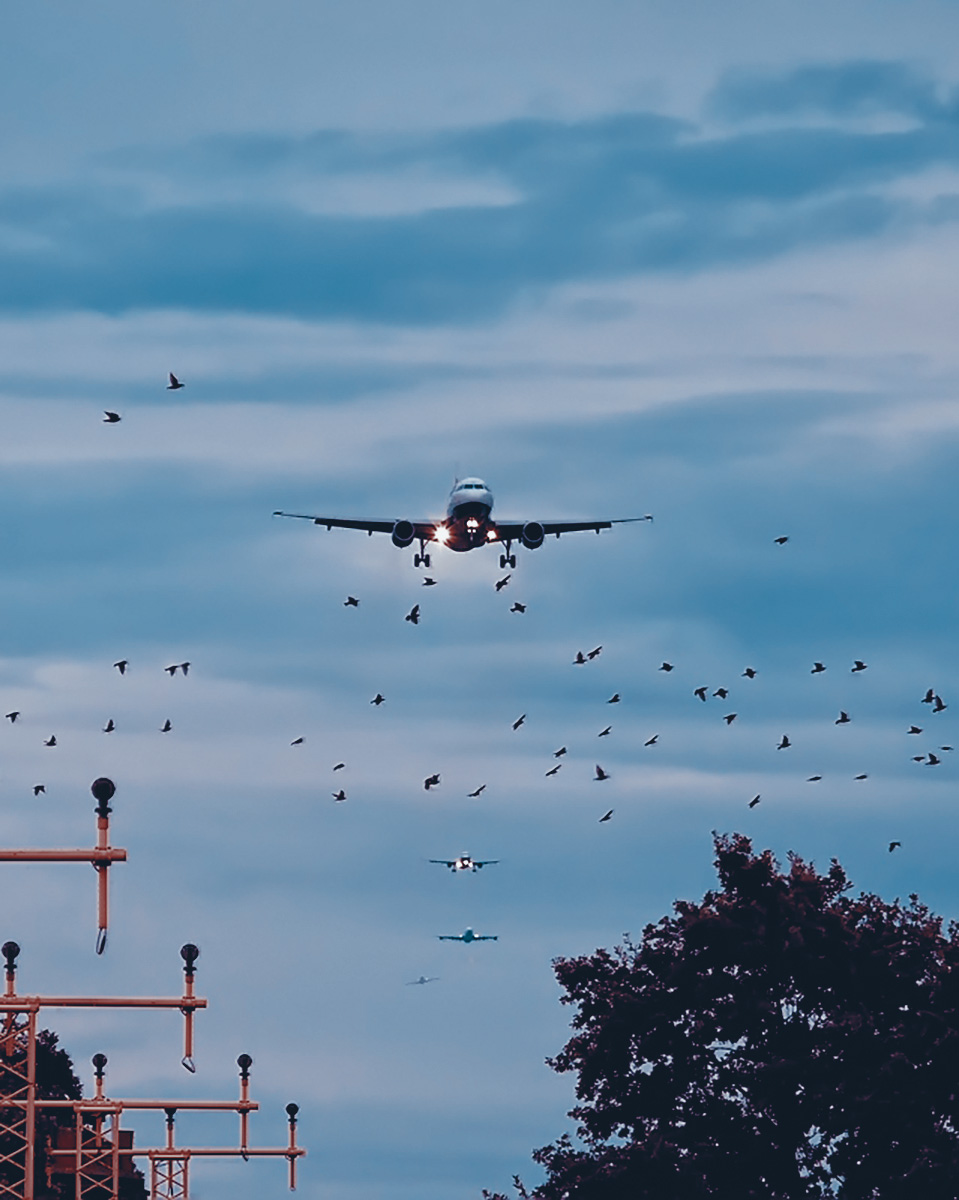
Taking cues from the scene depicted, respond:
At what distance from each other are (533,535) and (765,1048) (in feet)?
107

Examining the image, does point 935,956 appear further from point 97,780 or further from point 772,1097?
point 97,780

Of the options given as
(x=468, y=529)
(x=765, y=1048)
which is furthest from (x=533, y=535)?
(x=765, y=1048)

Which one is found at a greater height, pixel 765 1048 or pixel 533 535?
pixel 533 535

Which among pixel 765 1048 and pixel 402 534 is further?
pixel 402 534

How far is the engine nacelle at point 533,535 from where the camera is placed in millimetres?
98188

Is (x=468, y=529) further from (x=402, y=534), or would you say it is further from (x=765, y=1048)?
(x=765, y=1048)

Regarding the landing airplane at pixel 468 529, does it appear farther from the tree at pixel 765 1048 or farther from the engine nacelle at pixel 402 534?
the tree at pixel 765 1048

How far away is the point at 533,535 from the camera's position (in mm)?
98375

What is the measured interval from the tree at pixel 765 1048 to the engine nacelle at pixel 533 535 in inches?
1078

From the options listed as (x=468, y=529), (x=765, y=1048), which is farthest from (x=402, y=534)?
(x=765, y=1048)

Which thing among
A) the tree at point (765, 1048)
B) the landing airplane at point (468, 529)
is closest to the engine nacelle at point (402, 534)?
the landing airplane at point (468, 529)

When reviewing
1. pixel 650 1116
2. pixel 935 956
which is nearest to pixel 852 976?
pixel 935 956

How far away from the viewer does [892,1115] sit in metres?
66.6

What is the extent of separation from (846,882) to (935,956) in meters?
4.62
